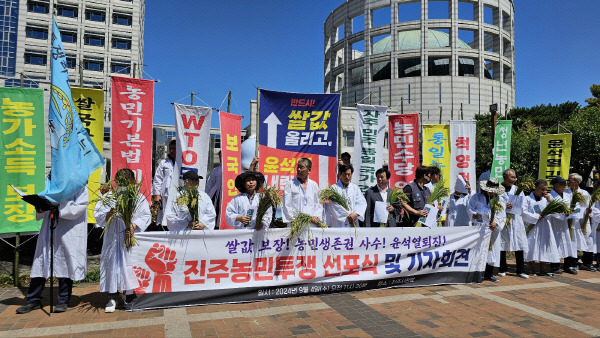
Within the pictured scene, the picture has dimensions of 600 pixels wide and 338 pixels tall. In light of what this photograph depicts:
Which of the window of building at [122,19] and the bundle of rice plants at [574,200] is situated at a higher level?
the window of building at [122,19]

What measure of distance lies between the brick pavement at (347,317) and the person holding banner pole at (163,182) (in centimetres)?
165

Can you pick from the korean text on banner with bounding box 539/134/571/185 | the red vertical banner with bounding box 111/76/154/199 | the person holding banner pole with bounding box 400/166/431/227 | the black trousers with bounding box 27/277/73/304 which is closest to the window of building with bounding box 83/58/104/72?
the red vertical banner with bounding box 111/76/154/199

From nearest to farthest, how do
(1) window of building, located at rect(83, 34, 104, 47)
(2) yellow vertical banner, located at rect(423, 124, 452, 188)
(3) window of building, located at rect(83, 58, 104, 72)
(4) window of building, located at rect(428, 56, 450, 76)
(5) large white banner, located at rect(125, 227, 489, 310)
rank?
(5) large white banner, located at rect(125, 227, 489, 310) → (2) yellow vertical banner, located at rect(423, 124, 452, 188) → (4) window of building, located at rect(428, 56, 450, 76) → (3) window of building, located at rect(83, 58, 104, 72) → (1) window of building, located at rect(83, 34, 104, 47)

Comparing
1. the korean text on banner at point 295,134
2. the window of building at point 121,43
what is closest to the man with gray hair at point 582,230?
the korean text on banner at point 295,134

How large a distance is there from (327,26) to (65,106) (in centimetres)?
4171

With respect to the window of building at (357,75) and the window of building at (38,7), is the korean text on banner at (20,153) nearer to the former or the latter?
the window of building at (357,75)

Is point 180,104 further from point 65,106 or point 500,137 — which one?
point 500,137

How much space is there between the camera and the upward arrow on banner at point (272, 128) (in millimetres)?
7590

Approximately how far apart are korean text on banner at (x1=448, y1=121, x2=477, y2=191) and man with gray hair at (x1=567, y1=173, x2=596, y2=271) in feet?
10.0

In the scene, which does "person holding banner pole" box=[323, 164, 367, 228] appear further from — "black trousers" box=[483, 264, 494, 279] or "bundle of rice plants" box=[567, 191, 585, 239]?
"bundle of rice plants" box=[567, 191, 585, 239]

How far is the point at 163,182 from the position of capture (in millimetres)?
6961

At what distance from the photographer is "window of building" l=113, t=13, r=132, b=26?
46169 mm

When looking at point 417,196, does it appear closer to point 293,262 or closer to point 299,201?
point 299,201

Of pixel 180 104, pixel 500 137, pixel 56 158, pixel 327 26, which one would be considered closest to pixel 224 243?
pixel 56 158
